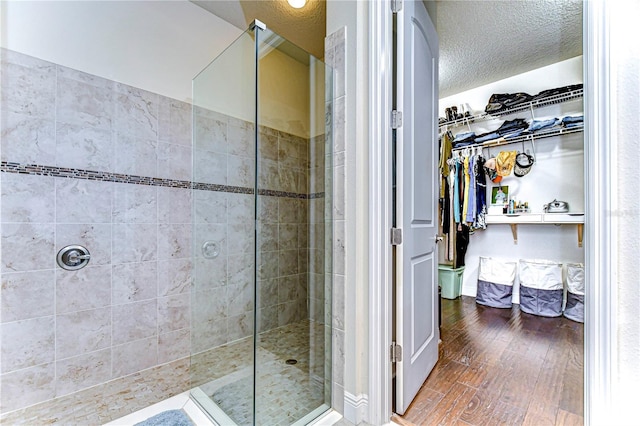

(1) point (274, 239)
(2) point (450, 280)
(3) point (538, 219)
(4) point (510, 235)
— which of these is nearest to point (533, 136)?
(3) point (538, 219)

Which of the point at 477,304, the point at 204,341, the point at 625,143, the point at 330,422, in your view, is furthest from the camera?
the point at 477,304

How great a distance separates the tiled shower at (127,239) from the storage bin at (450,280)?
2.53m

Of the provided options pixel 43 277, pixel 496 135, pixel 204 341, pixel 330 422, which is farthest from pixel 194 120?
pixel 496 135

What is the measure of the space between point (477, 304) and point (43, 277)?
3891 millimetres

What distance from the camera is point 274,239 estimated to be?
160 centimetres

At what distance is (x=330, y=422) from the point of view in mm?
1359

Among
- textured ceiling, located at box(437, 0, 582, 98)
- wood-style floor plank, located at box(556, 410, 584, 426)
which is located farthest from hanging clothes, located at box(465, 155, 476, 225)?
wood-style floor plank, located at box(556, 410, 584, 426)

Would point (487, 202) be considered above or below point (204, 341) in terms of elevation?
above

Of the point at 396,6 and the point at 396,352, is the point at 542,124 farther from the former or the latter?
the point at 396,352

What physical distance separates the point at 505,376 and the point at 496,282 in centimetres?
171

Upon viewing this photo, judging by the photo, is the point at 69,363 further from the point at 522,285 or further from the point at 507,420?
the point at 522,285

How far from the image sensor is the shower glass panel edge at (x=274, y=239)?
1488mm

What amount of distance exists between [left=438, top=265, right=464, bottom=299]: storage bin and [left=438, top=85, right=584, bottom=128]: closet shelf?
1907 millimetres

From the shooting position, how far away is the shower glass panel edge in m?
1.49
